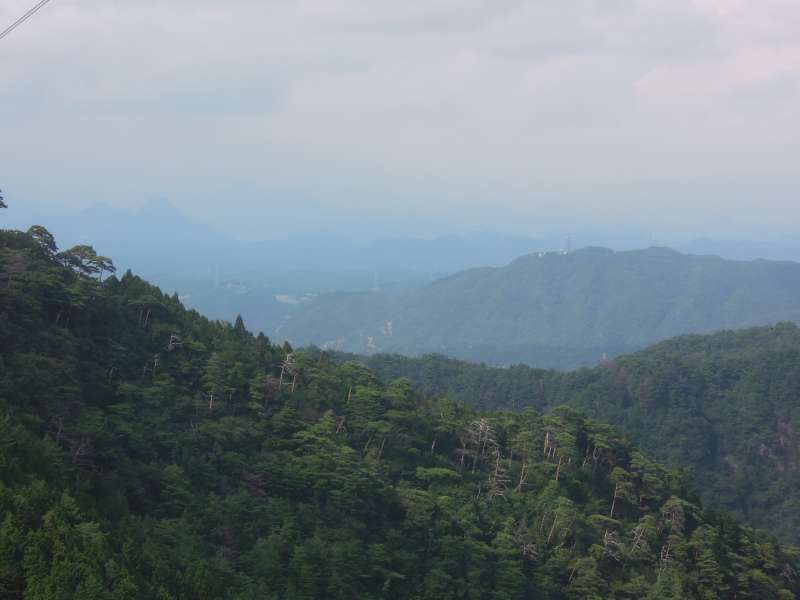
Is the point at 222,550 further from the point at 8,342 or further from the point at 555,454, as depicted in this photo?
the point at 555,454

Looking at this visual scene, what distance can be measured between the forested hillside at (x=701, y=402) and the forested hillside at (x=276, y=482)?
1042 inches

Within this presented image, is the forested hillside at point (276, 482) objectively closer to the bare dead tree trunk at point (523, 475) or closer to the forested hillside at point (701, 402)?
the bare dead tree trunk at point (523, 475)

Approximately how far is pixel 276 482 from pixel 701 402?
5166 cm

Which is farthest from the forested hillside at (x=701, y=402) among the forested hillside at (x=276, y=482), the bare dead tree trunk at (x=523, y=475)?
the bare dead tree trunk at (x=523, y=475)

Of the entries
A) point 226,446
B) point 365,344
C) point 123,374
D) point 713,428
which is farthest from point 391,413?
point 365,344

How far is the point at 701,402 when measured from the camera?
65.9m

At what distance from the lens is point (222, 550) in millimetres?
18578

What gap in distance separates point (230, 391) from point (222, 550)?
7442 millimetres

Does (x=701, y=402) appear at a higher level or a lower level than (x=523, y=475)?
higher

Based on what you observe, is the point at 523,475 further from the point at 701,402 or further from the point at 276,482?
the point at 701,402

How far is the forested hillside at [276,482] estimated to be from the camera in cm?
1573

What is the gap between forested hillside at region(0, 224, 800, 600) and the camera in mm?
15734

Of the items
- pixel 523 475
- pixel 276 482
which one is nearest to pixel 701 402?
pixel 523 475

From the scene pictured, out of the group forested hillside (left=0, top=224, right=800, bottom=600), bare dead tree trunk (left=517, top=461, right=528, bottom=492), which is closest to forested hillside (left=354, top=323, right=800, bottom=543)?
forested hillside (left=0, top=224, right=800, bottom=600)
